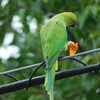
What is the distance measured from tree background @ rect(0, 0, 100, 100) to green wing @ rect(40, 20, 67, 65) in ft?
4.38

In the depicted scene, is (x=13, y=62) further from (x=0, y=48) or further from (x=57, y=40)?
(x=57, y=40)

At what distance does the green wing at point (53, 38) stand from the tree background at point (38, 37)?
1.34 metres

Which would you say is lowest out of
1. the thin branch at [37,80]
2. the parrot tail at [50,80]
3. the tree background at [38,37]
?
the tree background at [38,37]

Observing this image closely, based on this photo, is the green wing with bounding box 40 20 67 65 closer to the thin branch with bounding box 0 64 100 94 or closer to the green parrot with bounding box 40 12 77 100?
the green parrot with bounding box 40 12 77 100

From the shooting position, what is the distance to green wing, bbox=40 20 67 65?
267 centimetres

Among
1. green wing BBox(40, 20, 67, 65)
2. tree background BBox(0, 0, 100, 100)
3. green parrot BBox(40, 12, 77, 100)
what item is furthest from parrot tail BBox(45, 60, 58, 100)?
tree background BBox(0, 0, 100, 100)

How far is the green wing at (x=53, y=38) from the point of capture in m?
2.67

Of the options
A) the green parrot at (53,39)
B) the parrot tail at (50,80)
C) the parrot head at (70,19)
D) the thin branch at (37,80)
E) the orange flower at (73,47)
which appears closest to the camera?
the thin branch at (37,80)

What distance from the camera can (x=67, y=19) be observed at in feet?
10.0

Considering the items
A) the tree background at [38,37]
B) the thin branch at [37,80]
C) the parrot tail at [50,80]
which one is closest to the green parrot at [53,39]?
the parrot tail at [50,80]

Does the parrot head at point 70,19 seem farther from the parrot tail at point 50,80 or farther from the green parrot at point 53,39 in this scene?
the parrot tail at point 50,80

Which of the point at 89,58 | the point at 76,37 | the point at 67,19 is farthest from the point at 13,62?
the point at 67,19

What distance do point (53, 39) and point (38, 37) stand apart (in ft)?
6.73

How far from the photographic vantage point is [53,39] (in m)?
2.82
